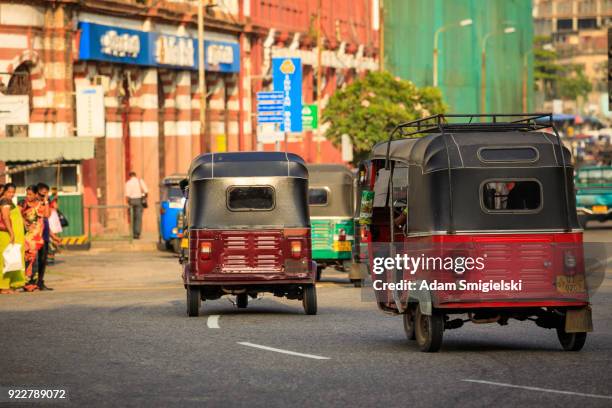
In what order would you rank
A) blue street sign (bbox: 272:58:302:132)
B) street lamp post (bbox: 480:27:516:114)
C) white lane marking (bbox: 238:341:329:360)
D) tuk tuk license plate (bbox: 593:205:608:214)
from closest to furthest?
white lane marking (bbox: 238:341:329:360) < tuk tuk license plate (bbox: 593:205:608:214) < blue street sign (bbox: 272:58:302:132) < street lamp post (bbox: 480:27:516:114)

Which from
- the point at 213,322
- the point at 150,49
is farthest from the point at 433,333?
the point at 150,49

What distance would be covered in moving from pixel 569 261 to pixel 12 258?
13756 millimetres

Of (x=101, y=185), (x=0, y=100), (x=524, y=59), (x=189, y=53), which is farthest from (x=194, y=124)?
(x=524, y=59)

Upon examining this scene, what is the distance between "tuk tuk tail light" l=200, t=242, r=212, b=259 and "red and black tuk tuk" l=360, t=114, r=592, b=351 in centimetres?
564

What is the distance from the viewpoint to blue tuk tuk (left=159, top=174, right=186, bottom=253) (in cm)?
4172

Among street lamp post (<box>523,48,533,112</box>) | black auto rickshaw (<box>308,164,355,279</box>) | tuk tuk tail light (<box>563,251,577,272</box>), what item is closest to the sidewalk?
black auto rickshaw (<box>308,164,355,279</box>)

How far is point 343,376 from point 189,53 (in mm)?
41742

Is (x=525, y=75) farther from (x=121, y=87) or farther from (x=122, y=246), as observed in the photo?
(x=122, y=246)

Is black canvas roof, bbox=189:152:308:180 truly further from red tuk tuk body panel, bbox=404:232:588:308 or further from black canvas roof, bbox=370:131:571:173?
red tuk tuk body panel, bbox=404:232:588:308

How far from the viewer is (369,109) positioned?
209 ft

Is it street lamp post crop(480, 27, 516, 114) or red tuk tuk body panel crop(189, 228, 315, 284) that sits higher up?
street lamp post crop(480, 27, 516, 114)

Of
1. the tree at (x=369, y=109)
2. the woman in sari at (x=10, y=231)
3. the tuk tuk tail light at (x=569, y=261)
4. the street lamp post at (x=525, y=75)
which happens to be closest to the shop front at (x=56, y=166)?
the woman in sari at (x=10, y=231)

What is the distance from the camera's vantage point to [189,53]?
5519cm

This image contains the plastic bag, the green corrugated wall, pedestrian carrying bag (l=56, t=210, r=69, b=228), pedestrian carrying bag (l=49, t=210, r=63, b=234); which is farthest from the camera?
the green corrugated wall
